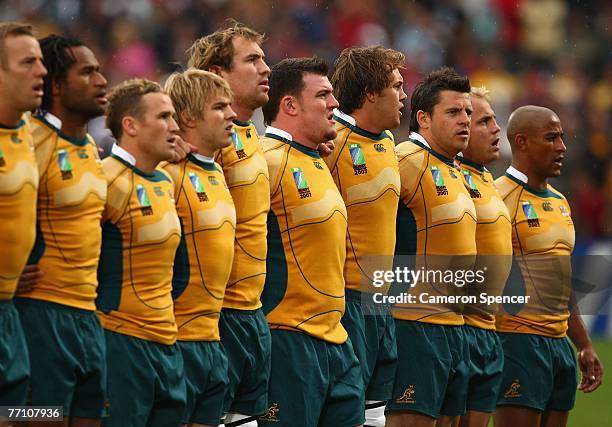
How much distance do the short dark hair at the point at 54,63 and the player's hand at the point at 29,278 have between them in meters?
0.80

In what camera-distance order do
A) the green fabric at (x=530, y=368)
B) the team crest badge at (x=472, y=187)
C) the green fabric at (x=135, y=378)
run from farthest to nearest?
the green fabric at (x=530, y=368), the team crest badge at (x=472, y=187), the green fabric at (x=135, y=378)

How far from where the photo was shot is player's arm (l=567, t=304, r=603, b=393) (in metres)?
9.86

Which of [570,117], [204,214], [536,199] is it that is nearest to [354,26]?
[570,117]

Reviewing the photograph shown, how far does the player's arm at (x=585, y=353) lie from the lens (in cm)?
986

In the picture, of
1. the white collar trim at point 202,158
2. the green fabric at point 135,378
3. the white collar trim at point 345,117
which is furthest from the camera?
the white collar trim at point 345,117

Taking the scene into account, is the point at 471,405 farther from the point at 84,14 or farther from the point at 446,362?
the point at 84,14

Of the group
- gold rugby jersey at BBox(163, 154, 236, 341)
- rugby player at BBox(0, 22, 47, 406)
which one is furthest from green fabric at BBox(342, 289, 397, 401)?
rugby player at BBox(0, 22, 47, 406)

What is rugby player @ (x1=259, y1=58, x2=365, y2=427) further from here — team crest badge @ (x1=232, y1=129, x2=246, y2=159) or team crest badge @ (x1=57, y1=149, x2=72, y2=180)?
team crest badge @ (x1=57, y1=149, x2=72, y2=180)

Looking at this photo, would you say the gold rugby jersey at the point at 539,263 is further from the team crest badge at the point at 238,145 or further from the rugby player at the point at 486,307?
the team crest badge at the point at 238,145

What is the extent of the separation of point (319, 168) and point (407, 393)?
165 cm

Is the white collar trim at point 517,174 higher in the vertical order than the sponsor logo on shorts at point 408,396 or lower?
higher

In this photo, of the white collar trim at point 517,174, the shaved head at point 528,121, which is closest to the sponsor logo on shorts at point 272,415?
the white collar trim at point 517,174

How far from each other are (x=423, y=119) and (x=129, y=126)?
274 centimetres

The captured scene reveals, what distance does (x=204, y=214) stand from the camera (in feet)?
23.6
